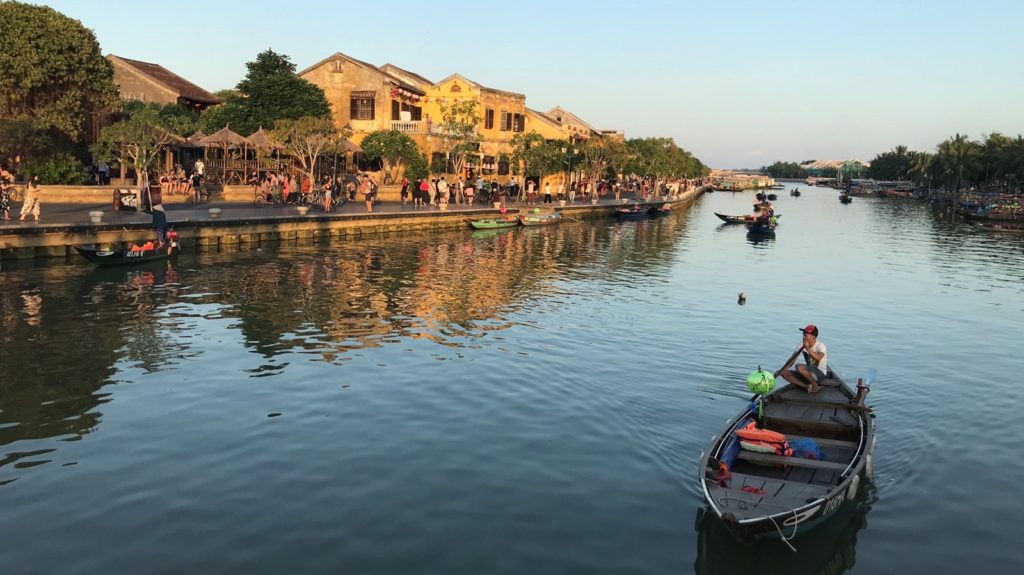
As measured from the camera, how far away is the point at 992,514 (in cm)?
1134

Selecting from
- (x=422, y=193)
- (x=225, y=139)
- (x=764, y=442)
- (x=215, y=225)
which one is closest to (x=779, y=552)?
(x=764, y=442)

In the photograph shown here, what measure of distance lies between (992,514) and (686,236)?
4651 centimetres

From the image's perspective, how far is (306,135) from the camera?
4622cm

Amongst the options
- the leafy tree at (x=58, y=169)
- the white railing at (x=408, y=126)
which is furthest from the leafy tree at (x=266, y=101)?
the leafy tree at (x=58, y=169)

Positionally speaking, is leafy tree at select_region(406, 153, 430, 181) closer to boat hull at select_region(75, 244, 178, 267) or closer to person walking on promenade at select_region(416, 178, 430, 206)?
person walking on promenade at select_region(416, 178, 430, 206)

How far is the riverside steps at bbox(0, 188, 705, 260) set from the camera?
1183 inches

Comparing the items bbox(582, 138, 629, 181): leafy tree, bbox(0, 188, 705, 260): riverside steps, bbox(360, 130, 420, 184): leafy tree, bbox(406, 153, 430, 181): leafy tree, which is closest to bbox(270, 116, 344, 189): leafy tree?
bbox(0, 188, 705, 260): riverside steps

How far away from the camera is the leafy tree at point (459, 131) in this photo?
60.2 m

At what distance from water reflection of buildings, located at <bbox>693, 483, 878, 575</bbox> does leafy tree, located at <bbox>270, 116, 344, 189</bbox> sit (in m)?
38.9

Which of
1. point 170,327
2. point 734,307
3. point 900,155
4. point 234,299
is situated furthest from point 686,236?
point 900,155

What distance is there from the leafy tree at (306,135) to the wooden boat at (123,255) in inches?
599

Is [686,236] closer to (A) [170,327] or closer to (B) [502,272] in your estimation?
(B) [502,272]

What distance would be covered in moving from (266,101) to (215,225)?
25975 millimetres

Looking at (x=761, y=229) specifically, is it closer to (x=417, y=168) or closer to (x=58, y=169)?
(x=417, y=168)
